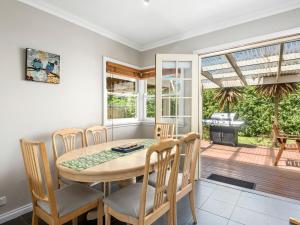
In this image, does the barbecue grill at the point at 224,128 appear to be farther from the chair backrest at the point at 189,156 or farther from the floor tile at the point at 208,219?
the chair backrest at the point at 189,156

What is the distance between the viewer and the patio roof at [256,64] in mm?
3295

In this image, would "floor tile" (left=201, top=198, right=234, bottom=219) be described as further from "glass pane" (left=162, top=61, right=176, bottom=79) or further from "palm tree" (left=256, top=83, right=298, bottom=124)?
"palm tree" (left=256, top=83, right=298, bottom=124)

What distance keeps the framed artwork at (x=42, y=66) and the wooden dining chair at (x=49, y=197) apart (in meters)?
1.11

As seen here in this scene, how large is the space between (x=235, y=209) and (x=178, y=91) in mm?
1966

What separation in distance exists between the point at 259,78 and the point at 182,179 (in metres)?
Answer: 5.40

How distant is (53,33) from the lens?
2.52 m

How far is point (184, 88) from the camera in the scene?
3.36 meters

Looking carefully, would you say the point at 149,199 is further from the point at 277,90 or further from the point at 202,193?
the point at 277,90

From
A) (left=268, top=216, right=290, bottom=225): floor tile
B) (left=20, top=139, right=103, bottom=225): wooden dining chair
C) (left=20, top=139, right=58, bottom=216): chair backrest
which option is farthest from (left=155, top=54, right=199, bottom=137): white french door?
(left=20, top=139, right=58, bottom=216): chair backrest

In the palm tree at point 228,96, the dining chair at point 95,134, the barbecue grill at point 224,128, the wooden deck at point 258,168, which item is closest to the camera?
the dining chair at point 95,134

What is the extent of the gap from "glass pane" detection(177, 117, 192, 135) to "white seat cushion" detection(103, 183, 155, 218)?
176cm

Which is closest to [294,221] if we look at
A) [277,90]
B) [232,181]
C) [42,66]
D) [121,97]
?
[232,181]

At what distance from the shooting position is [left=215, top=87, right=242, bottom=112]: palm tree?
284 inches

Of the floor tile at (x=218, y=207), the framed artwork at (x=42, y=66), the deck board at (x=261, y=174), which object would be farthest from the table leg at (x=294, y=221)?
the framed artwork at (x=42, y=66)
